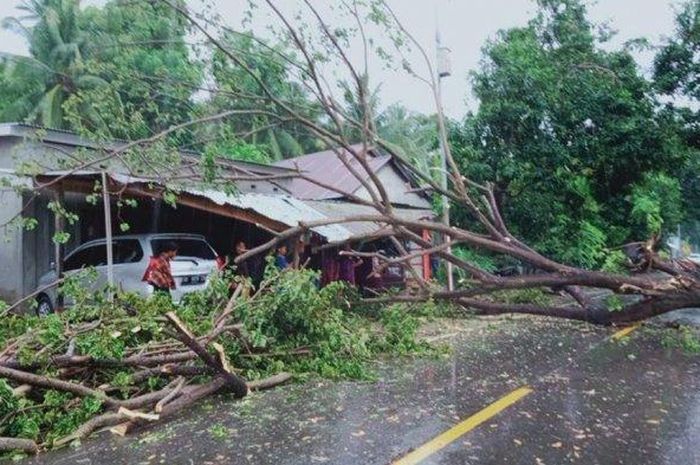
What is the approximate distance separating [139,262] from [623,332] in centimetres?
873

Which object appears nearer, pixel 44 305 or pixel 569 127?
pixel 44 305

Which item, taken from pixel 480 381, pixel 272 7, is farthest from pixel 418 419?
pixel 272 7

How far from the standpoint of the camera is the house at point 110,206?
1005 centimetres

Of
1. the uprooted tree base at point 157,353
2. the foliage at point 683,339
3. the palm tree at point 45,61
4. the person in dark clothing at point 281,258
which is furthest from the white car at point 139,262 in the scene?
the palm tree at point 45,61

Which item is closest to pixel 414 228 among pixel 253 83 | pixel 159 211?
pixel 253 83

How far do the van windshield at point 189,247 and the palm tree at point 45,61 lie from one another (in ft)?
58.1

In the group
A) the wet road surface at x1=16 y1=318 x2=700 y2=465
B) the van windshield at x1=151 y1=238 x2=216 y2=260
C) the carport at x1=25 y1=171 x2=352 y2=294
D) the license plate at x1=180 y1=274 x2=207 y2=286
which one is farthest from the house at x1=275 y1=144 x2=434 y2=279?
the wet road surface at x1=16 y1=318 x2=700 y2=465

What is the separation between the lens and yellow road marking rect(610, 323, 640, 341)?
941 cm

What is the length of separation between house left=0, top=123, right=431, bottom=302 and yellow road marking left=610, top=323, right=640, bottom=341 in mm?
5235

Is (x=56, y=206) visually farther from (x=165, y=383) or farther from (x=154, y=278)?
(x=165, y=383)

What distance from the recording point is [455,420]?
511 centimetres

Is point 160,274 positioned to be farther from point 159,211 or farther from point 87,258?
point 159,211

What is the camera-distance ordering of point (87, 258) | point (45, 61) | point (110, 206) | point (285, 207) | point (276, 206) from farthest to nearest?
point (45, 61) → point (285, 207) → point (110, 206) → point (276, 206) → point (87, 258)

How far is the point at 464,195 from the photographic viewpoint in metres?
9.90
